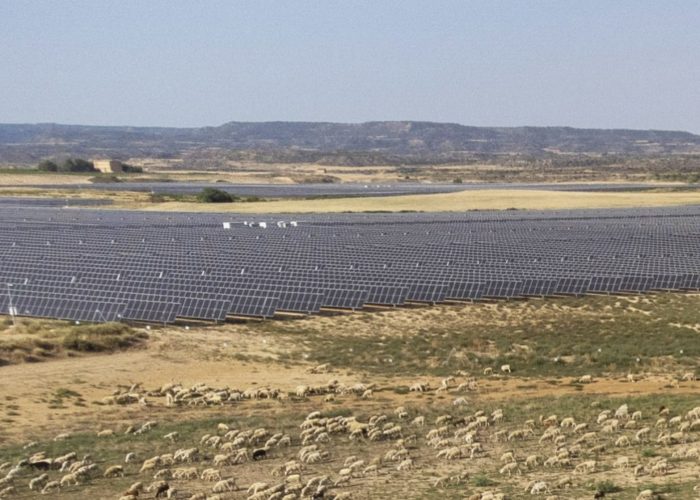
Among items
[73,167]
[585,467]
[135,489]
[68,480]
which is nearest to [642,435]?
[585,467]

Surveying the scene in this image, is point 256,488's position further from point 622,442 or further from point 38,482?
point 622,442

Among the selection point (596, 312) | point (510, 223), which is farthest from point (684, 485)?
point (510, 223)

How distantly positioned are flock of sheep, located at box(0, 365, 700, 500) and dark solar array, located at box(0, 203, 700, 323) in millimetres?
16401

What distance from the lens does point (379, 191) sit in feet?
407

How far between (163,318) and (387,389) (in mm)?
12451

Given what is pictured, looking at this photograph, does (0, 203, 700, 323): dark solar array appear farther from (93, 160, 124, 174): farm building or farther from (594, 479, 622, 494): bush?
(93, 160, 124, 174): farm building

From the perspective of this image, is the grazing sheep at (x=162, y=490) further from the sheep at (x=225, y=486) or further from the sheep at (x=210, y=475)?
the sheep at (x=210, y=475)

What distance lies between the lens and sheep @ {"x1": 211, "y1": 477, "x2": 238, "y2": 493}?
17188 millimetres

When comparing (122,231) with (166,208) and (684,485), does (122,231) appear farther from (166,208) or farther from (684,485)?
(684,485)

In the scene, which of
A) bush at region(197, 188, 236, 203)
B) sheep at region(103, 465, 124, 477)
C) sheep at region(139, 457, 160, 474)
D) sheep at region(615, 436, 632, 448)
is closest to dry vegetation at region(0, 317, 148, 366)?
sheep at region(139, 457, 160, 474)

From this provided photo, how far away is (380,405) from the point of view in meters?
26.2

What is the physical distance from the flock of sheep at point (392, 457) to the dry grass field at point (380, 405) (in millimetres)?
57

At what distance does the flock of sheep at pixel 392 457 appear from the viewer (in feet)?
55.8

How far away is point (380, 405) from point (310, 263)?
23.3 metres
